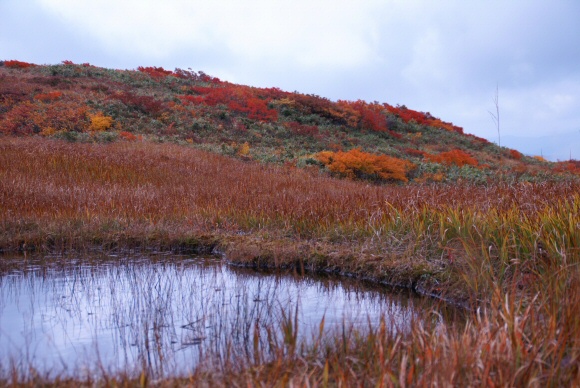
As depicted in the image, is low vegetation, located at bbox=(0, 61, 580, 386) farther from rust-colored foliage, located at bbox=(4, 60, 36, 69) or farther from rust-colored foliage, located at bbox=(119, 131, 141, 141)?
rust-colored foliage, located at bbox=(4, 60, 36, 69)

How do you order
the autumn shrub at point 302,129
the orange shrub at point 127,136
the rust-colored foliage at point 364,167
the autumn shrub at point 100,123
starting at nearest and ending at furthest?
the rust-colored foliage at point 364,167, the orange shrub at point 127,136, the autumn shrub at point 100,123, the autumn shrub at point 302,129

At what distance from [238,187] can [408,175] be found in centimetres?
1071

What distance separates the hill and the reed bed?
283 inches

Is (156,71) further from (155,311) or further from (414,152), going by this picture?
(155,311)

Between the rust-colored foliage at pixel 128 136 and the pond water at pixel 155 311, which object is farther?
the rust-colored foliage at pixel 128 136

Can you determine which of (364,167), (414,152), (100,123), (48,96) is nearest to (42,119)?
(100,123)

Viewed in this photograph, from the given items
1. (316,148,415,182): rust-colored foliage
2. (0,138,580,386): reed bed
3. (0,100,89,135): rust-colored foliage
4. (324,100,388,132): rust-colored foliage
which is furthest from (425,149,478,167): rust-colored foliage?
(0,100,89,135): rust-colored foliage

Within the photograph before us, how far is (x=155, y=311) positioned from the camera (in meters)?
4.39

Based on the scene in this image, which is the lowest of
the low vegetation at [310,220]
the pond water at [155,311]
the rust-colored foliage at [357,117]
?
the pond water at [155,311]

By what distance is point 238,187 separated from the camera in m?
11.8

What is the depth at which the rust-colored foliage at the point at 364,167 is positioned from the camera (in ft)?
61.8

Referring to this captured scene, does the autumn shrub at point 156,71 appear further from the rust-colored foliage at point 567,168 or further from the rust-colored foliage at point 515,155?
the rust-colored foliage at point 567,168

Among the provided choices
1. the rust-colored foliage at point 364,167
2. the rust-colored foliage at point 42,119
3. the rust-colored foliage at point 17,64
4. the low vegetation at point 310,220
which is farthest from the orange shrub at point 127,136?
the rust-colored foliage at point 17,64

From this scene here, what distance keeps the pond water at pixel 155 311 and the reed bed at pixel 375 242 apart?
343mm
